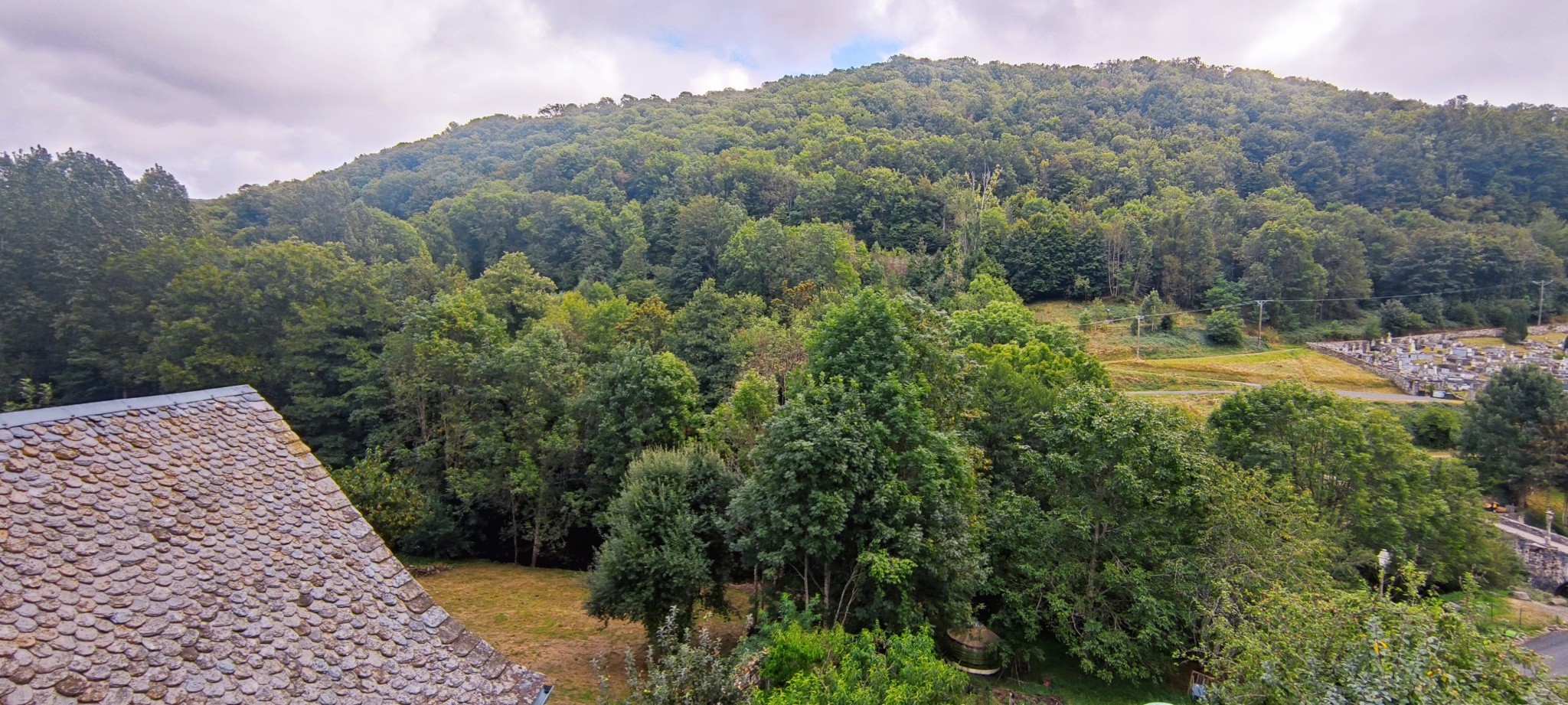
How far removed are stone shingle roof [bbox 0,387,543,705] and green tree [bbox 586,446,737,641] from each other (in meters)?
7.64

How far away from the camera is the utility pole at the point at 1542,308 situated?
188 ft

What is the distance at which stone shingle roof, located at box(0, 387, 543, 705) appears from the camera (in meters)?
5.52

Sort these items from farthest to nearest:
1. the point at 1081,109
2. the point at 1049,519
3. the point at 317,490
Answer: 1. the point at 1081,109
2. the point at 1049,519
3. the point at 317,490

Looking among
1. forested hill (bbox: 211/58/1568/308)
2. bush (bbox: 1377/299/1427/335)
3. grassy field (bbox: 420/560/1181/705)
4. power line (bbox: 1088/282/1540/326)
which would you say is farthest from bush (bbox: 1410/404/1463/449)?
grassy field (bbox: 420/560/1181/705)

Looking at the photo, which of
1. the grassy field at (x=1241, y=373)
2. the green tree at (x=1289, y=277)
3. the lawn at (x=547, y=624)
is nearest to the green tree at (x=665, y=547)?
the lawn at (x=547, y=624)

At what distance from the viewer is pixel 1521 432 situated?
33.1m

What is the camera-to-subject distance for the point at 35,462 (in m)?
6.24

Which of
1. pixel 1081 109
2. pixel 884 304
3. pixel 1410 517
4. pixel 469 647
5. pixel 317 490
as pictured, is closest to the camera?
pixel 469 647

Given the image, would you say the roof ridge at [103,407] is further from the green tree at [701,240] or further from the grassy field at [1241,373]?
the grassy field at [1241,373]

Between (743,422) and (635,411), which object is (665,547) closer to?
(743,422)


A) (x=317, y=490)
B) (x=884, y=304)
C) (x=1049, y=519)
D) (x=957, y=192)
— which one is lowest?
(x=1049, y=519)

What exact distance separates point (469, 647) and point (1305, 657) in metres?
11.1

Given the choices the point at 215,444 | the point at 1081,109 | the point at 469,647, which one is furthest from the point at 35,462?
the point at 1081,109

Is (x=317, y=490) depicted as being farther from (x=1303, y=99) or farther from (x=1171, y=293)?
(x=1303, y=99)
